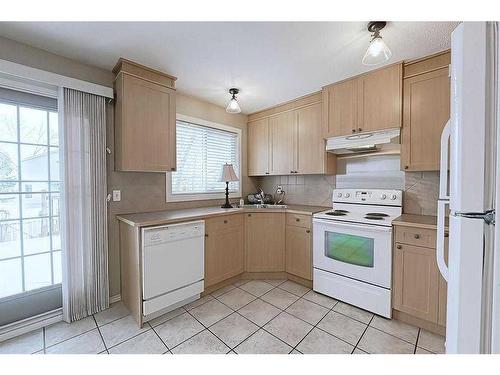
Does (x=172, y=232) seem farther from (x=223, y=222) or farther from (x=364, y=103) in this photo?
(x=364, y=103)

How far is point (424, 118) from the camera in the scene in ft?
6.50

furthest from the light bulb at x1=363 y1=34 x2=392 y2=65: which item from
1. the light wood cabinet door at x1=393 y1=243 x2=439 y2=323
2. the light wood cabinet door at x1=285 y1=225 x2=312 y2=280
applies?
the light wood cabinet door at x1=285 y1=225 x2=312 y2=280

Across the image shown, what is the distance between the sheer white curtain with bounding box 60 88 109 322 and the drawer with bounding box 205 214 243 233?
39.7 inches

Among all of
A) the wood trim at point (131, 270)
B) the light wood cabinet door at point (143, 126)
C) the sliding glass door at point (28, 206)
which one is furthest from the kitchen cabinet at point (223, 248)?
the sliding glass door at point (28, 206)

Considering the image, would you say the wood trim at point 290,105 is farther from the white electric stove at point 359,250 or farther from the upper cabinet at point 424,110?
the white electric stove at point 359,250

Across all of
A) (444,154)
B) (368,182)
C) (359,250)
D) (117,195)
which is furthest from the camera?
(368,182)

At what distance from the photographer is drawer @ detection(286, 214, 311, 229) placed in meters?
2.55

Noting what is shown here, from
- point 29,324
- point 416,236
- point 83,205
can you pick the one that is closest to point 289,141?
point 416,236

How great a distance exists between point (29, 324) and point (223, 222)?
1.85 m

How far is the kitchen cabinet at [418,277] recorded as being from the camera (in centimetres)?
174

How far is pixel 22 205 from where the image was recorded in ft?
6.03

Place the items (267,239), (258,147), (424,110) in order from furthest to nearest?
(258,147) < (267,239) < (424,110)

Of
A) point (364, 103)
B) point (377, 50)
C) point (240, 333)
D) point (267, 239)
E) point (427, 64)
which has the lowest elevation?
point (240, 333)
